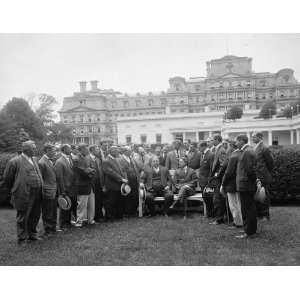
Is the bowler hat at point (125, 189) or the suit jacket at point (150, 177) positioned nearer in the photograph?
the bowler hat at point (125, 189)

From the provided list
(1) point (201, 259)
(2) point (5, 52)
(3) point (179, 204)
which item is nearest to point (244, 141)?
(1) point (201, 259)

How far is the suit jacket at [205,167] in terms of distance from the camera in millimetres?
7427

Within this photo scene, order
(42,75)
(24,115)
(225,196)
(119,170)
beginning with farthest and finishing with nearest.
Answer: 1. (24,115)
2. (42,75)
3. (119,170)
4. (225,196)

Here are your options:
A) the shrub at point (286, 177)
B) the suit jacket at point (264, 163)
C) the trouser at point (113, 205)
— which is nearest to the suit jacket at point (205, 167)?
the suit jacket at point (264, 163)

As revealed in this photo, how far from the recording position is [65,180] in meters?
6.81

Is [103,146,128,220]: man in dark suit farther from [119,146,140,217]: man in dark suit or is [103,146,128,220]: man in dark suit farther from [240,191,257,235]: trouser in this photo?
[240,191,257,235]: trouser

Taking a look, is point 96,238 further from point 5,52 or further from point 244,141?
point 5,52

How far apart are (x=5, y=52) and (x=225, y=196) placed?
5.43m

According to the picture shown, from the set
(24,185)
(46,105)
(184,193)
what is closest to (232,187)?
(184,193)

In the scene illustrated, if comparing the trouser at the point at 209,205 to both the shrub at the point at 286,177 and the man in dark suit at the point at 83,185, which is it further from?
the man in dark suit at the point at 83,185

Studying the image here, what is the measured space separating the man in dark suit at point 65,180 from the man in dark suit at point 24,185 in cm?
73

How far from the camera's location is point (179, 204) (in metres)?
7.99

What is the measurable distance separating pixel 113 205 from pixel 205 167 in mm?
2293

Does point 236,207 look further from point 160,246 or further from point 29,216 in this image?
point 29,216
